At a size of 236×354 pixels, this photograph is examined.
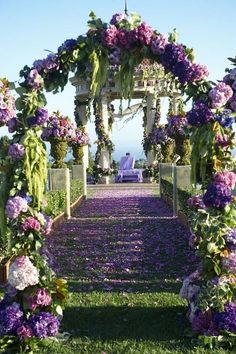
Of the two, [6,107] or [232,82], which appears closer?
[232,82]

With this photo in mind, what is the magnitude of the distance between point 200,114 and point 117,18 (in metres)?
1.24

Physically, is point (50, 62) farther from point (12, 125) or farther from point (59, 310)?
point (59, 310)

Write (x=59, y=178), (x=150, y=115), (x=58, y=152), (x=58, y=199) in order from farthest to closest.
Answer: (x=150, y=115) → (x=58, y=152) → (x=59, y=178) → (x=58, y=199)

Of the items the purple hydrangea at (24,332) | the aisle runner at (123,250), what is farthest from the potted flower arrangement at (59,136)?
the purple hydrangea at (24,332)

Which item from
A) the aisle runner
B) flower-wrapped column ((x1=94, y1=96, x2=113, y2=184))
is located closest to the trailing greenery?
the aisle runner

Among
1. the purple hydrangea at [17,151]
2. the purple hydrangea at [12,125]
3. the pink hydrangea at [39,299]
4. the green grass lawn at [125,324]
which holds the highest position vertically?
the purple hydrangea at [12,125]

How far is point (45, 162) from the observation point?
544 centimetres

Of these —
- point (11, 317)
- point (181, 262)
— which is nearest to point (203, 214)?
point (11, 317)

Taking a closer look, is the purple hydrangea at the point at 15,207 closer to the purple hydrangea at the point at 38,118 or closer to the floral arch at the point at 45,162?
the floral arch at the point at 45,162

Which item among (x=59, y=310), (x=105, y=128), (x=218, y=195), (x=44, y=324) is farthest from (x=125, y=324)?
(x=105, y=128)

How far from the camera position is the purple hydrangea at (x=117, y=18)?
543 cm

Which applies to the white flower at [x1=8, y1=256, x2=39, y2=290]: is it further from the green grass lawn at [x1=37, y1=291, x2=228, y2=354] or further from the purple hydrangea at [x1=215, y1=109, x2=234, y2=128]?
the purple hydrangea at [x1=215, y1=109, x2=234, y2=128]

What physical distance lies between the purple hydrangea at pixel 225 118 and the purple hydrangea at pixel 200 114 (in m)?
0.08

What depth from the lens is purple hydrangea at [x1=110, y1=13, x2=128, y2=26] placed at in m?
5.43
